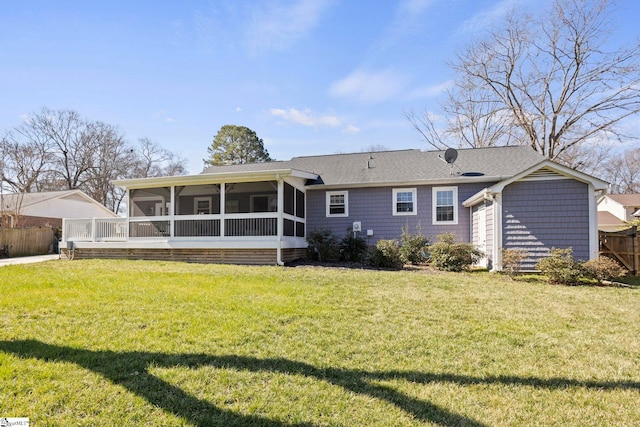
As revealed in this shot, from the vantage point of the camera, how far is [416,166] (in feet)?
45.9

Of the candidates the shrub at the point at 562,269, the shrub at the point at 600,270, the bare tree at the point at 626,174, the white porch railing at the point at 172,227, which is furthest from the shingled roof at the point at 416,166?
the bare tree at the point at 626,174

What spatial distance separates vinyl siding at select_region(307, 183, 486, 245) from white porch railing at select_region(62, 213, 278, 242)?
2859 mm

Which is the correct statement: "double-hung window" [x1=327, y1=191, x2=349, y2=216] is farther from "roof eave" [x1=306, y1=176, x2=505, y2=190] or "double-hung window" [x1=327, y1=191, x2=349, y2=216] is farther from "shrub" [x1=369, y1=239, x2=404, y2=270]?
"shrub" [x1=369, y1=239, x2=404, y2=270]

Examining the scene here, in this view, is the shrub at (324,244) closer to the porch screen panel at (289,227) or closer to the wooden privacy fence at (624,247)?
the porch screen panel at (289,227)

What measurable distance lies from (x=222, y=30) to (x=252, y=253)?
697cm

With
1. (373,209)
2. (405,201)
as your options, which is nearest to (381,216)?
(373,209)

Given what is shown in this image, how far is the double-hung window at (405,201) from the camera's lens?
1294 centimetres

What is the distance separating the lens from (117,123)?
35.0m

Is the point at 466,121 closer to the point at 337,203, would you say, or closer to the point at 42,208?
the point at 337,203

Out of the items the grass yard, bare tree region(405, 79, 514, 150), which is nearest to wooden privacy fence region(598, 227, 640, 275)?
the grass yard

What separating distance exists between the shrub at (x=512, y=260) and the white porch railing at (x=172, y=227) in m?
7.03

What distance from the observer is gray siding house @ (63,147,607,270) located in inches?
382

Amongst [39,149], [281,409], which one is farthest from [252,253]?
[39,149]

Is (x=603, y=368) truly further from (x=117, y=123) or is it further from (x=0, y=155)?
(x=117, y=123)
